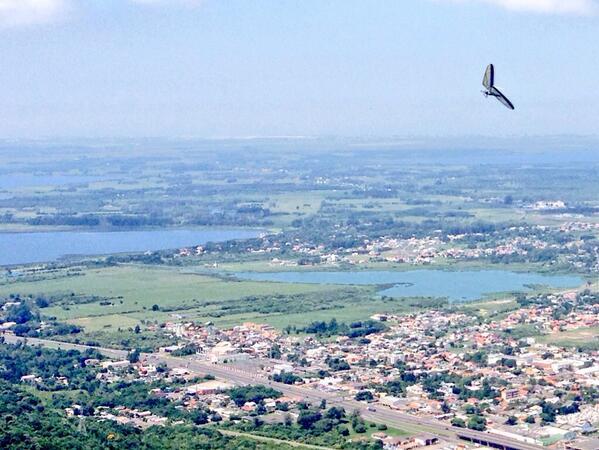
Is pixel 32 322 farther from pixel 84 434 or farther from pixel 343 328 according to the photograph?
pixel 84 434

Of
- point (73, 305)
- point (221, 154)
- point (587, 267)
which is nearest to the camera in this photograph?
point (73, 305)

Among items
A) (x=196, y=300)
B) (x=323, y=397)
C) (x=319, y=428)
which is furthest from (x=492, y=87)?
(x=196, y=300)

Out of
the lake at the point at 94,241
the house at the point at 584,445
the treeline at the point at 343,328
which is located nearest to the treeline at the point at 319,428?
the house at the point at 584,445

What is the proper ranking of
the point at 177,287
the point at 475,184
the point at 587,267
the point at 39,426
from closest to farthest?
the point at 39,426, the point at 177,287, the point at 587,267, the point at 475,184

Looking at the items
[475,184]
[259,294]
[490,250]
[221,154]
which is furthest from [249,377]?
[221,154]

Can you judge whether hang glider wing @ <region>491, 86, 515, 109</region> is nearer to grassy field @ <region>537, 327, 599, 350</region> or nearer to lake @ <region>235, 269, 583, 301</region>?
grassy field @ <region>537, 327, 599, 350</region>

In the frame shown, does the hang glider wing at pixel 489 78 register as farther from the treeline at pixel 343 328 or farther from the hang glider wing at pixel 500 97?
the treeline at pixel 343 328

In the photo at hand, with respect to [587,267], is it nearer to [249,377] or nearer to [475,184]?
[249,377]
